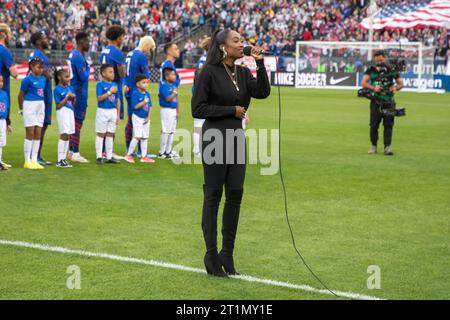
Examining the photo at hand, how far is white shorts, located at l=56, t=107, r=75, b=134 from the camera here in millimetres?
14477

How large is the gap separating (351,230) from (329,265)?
1681 millimetres

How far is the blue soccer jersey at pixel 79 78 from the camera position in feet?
49.7

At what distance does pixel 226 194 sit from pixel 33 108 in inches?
287

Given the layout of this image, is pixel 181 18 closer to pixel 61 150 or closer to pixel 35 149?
pixel 61 150

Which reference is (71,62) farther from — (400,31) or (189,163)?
(400,31)

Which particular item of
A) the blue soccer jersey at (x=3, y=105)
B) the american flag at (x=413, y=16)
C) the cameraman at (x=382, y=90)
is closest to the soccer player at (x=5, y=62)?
the blue soccer jersey at (x=3, y=105)

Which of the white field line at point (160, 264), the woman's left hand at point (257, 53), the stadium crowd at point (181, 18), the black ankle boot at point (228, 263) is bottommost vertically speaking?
the stadium crowd at point (181, 18)

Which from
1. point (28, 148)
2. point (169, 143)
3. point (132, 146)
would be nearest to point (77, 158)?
point (132, 146)

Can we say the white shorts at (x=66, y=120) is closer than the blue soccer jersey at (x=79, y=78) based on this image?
Yes

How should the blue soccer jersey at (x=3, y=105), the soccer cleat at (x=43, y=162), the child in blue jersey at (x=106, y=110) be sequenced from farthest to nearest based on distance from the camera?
1. the child in blue jersey at (x=106, y=110)
2. the soccer cleat at (x=43, y=162)
3. the blue soccer jersey at (x=3, y=105)

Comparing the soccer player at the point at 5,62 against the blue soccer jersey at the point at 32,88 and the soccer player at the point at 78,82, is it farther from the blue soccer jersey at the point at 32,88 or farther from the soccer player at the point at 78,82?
the soccer player at the point at 78,82

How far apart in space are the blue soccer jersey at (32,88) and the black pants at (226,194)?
23.6 feet
